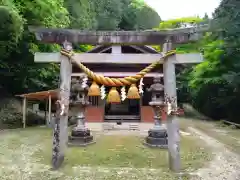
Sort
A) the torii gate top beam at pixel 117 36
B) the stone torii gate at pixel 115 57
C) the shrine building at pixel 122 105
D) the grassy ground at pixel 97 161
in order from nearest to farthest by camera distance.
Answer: the grassy ground at pixel 97 161 < the stone torii gate at pixel 115 57 < the torii gate top beam at pixel 117 36 < the shrine building at pixel 122 105

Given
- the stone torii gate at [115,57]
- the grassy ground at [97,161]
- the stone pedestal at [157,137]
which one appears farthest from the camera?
the stone pedestal at [157,137]

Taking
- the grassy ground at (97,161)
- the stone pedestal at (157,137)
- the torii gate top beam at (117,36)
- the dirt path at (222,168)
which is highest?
the torii gate top beam at (117,36)

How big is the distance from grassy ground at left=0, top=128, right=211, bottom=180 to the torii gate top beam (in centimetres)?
319

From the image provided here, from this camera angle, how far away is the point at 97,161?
23.6ft

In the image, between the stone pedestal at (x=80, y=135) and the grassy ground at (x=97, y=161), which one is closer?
the grassy ground at (x=97, y=161)

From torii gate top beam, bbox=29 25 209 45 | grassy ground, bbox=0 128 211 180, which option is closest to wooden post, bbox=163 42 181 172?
grassy ground, bbox=0 128 211 180

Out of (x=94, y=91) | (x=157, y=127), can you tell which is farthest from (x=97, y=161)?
(x=157, y=127)

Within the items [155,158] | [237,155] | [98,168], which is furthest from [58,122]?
[237,155]

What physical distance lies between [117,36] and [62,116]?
239cm

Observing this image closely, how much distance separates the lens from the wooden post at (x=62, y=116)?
19.9 ft

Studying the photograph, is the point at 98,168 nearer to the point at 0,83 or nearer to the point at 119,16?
the point at 0,83

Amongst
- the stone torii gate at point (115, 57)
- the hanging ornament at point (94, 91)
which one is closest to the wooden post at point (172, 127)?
the stone torii gate at point (115, 57)

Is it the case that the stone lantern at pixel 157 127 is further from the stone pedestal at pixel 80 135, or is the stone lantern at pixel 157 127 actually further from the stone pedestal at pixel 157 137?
the stone pedestal at pixel 80 135

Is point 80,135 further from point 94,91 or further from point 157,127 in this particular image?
point 94,91
